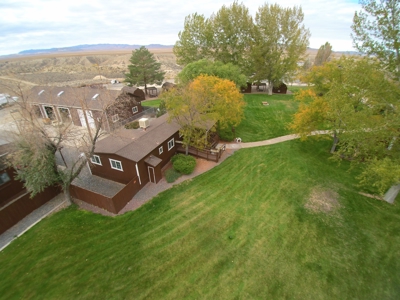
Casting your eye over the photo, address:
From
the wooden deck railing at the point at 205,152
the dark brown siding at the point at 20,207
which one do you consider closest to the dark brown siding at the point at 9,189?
the dark brown siding at the point at 20,207

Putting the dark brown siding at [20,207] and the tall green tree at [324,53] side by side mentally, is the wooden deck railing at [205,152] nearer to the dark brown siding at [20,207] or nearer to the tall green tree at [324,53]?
the dark brown siding at [20,207]

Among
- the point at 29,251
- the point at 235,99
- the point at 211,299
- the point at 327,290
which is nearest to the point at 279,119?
the point at 235,99

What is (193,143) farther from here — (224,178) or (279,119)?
(279,119)

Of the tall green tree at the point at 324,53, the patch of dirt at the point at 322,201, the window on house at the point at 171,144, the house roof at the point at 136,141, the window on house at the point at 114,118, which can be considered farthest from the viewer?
the tall green tree at the point at 324,53

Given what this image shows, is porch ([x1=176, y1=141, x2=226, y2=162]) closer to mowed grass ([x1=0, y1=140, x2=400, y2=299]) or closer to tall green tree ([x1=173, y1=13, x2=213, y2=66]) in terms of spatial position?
mowed grass ([x1=0, y1=140, x2=400, y2=299])

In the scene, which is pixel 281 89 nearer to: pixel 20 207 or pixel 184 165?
pixel 184 165

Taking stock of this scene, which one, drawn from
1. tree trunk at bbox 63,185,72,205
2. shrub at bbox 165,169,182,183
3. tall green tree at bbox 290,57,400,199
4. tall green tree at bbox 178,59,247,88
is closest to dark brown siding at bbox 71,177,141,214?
tree trunk at bbox 63,185,72,205
